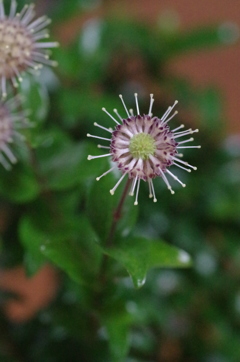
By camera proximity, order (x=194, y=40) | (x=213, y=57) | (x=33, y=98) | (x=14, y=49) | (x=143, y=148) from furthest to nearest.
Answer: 1. (x=213, y=57)
2. (x=194, y=40)
3. (x=33, y=98)
4. (x=14, y=49)
5. (x=143, y=148)

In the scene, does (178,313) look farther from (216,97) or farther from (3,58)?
(3,58)

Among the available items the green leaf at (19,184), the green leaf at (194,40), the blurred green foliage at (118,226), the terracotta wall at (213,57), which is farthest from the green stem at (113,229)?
the terracotta wall at (213,57)

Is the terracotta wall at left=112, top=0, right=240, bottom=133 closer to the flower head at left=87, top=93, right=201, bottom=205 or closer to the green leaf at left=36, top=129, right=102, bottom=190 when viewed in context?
the green leaf at left=36, top=129, right=102, bottom=190

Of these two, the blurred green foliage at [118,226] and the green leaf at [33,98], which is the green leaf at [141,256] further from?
the green leaf at [33,98]

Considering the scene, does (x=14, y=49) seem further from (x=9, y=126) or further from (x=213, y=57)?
(x=213, y=57)

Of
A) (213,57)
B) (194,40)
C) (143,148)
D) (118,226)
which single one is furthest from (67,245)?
(213,57)

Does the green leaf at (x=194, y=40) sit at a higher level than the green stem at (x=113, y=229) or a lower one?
higher

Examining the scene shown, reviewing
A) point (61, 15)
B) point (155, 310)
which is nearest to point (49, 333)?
point (155, 310)
